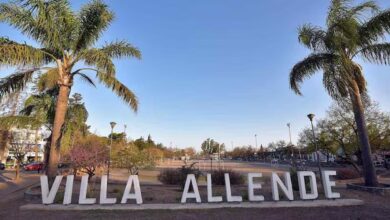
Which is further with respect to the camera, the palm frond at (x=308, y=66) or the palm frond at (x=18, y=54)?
the palm frond at (x=308, y=66)

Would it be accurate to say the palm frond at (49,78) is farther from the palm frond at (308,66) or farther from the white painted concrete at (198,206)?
the palm frond at (308,66)

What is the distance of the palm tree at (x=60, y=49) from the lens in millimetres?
11188

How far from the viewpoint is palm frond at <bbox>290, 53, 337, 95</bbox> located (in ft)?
43.2

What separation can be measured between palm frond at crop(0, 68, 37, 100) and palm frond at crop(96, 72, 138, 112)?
9.71 ft

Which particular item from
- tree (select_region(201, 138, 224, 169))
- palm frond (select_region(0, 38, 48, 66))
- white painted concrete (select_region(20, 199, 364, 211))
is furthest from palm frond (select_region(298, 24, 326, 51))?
tree (select_region(201, 138, 224, 169))

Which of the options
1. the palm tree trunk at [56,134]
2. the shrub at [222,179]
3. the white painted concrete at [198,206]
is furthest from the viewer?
the shrub at [222,179]

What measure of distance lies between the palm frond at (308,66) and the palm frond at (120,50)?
8047mm

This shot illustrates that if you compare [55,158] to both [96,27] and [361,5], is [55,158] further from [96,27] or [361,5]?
[361,5]

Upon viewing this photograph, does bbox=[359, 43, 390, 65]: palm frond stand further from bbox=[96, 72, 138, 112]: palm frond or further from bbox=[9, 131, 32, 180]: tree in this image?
bbox=[9, 131, 32, 180]: tree

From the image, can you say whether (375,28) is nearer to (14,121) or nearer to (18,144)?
(14,121)

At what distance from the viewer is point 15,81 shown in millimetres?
12031

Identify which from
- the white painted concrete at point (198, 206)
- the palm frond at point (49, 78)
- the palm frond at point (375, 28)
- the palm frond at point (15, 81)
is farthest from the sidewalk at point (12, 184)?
the palm frond at point (375, 28)

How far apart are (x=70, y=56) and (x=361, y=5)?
536 inches

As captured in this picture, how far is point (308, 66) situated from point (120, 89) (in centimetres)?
927
